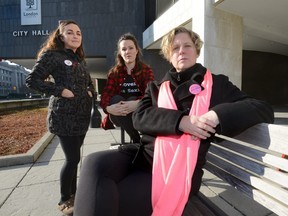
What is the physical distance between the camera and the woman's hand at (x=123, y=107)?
3.21 m

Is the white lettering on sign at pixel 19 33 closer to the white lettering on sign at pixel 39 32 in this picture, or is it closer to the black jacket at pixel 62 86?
the white lettering on sign at pixel 39 32

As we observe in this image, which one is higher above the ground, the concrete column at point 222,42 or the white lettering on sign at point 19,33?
the white lettering on sign at point 19,33

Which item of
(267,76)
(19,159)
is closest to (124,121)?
(19,159)

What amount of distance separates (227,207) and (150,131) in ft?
4.89

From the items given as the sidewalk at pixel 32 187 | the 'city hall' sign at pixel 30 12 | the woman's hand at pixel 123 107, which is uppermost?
the 'city hall' sign at pixel 30 12

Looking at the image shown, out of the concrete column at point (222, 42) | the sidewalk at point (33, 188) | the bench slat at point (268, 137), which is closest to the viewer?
the bench slat at point (268, 137)

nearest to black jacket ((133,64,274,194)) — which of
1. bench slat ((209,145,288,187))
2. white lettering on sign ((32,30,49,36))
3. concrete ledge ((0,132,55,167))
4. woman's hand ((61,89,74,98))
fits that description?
bench slat ((209,145,288,187))

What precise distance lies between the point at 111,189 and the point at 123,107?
5.01 ft

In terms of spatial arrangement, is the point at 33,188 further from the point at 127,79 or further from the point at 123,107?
the point at 127,79

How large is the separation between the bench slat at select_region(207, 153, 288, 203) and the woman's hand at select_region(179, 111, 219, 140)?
435 millimetres

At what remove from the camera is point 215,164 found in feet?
8.09

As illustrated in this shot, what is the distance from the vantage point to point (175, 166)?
181cm

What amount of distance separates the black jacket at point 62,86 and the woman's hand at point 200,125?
4.31 ft

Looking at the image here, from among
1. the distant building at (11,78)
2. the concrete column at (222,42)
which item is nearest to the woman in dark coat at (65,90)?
the concrete column at (222,42)
